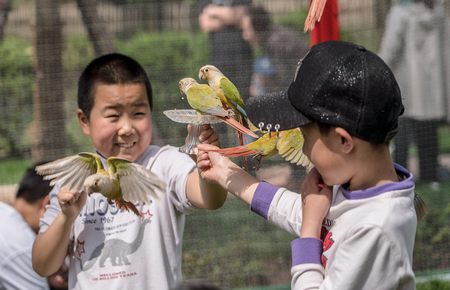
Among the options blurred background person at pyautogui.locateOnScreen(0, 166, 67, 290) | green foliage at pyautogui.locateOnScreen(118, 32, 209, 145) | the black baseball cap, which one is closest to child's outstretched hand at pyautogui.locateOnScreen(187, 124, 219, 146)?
the black baseball cap

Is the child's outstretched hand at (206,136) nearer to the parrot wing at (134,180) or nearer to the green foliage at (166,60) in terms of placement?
the parrot wing at (134,180)

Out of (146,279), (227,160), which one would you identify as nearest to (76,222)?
(146,279)

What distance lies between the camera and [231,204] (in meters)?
5.81

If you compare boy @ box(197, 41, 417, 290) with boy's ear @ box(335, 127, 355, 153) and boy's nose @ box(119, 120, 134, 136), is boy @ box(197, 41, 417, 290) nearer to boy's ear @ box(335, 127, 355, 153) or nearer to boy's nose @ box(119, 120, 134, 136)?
boy's ear @ box(335, 127, 355, 153)

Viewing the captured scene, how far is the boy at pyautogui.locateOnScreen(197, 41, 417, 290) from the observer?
236 cm

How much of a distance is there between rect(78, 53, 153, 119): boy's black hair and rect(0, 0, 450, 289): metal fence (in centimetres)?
221

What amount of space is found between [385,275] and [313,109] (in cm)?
42

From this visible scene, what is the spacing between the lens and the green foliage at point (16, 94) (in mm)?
5992

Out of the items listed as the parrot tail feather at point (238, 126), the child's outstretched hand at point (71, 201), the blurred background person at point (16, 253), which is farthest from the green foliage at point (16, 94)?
the parrot tail feather at point (238, 126)

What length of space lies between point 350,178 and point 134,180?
759 millimetres

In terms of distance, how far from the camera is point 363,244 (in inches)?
92.5

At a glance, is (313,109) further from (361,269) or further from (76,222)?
(76,222)

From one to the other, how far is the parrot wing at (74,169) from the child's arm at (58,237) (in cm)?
8

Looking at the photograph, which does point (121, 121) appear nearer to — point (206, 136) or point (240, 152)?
point (206, 136)
